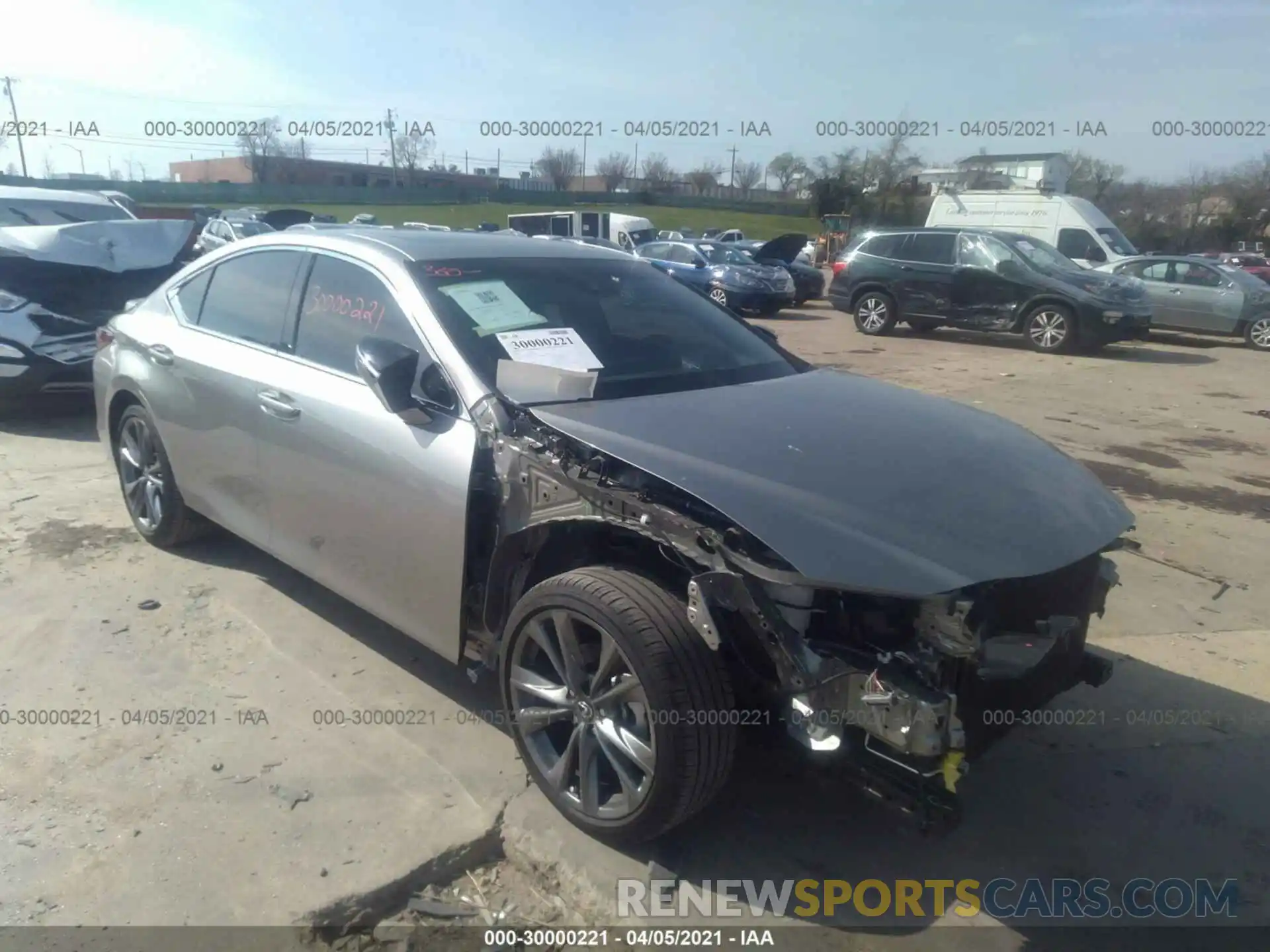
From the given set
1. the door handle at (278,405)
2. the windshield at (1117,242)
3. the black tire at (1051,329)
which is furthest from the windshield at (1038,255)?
the door handle at (278,405)

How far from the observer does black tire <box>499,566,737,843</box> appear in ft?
8.11

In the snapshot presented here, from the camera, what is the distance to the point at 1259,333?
52.8ft

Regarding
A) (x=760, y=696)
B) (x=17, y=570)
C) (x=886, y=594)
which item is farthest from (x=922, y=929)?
(x=17, y=570)

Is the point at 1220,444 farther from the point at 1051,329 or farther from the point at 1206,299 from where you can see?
the point at 1206,299

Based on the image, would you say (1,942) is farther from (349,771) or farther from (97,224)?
(97,224)

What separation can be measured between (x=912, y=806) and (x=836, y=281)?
15.9m

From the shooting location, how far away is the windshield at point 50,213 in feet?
27.3

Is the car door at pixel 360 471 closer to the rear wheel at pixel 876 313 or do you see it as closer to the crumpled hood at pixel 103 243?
the crumpled hood at pixel 103 243

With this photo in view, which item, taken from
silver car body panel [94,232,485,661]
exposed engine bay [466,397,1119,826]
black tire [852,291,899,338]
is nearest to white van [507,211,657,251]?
black tire [852,291,899,338]

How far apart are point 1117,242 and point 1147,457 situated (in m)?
14.1

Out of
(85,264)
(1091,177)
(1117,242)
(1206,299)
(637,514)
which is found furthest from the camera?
(1091,177)

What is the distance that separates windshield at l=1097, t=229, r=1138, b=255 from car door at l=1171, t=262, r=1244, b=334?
9.24 ft

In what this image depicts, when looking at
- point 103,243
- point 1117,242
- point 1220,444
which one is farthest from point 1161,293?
point 103,243

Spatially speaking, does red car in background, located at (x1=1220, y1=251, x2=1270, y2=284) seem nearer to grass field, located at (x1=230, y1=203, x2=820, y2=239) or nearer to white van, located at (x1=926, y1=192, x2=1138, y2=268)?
white van, located at (x1=926, y1=192, x2=1138, y2=268)
